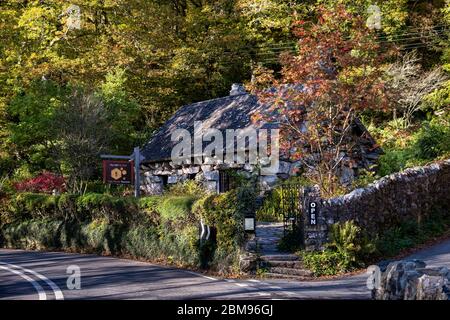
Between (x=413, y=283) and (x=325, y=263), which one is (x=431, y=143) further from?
(x=413, y=283)

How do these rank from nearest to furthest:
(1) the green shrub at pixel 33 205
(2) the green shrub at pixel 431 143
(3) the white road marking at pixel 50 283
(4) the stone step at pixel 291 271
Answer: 1. (3) the white road marking at pixel 50 283
2. (4) the stone step at pixel 291 271
3. (1) the green shrub at pixel 33 205
4. (2) the green shrub at pixel 431 143

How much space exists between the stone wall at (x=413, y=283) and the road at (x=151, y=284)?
2.84m

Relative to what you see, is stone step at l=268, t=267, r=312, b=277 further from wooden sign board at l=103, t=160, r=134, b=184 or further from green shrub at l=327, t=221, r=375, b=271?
wooden sign board at l=103, t=160, r=134, b=184

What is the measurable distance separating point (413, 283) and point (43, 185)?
960 inches

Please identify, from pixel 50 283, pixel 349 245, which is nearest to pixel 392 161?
pixel 349 245

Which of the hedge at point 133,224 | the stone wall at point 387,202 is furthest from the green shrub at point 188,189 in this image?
the stone wall at point 387,202

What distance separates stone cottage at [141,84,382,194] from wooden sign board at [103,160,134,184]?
335cm

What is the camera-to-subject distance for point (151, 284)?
567 inches

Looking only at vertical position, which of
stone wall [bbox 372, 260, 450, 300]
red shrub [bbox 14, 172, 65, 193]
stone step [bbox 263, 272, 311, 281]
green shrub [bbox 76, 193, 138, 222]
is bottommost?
stone step [bbox 263, 272, 311, 281]

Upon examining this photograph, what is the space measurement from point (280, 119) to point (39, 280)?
379 inches

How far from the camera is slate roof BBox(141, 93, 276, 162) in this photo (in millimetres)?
29056

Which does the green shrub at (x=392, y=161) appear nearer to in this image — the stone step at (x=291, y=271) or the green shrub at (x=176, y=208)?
the green shrub at (x=176, y=208)

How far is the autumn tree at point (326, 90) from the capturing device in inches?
767

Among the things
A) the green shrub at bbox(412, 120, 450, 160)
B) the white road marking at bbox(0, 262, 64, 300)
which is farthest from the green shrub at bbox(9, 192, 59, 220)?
the green shrub at bbox(412, 120, 450, 160)
